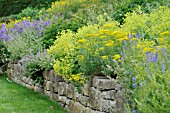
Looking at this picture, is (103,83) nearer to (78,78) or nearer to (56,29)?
(78,78)


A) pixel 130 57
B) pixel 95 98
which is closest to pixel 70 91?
pixel 95 98

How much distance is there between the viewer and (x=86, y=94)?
5.73m

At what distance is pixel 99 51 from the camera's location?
5352mm

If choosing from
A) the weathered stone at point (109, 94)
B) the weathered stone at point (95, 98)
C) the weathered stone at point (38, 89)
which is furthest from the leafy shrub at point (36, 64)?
the weathered stone at point (109, 94)

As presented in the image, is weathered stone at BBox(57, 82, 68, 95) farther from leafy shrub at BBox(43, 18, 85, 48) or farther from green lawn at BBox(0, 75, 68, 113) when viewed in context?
leafy shrub at BBox(43, 18, 85, 48)

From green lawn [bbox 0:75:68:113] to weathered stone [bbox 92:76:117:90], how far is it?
4.34 ft

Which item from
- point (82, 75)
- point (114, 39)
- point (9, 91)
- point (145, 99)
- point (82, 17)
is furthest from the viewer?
point (82, 17)

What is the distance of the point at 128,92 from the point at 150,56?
2.03 feet

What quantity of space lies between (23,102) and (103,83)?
2.55 m

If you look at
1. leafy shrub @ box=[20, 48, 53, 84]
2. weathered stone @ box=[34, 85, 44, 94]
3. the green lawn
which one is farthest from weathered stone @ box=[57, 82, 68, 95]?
weathered stone @ box=[34, 85, 44, 94]

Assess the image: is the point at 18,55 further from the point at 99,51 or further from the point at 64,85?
the point at 99,51

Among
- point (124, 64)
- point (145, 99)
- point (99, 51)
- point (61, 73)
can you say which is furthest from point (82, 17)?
point (145, 99)

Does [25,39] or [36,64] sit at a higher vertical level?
[25,39]

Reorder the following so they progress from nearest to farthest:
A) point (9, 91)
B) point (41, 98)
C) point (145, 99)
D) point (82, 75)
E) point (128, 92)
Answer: point (145, 99) → point (128, 92) → point (82, 75) → point (41, 98) → point (9, 91)
